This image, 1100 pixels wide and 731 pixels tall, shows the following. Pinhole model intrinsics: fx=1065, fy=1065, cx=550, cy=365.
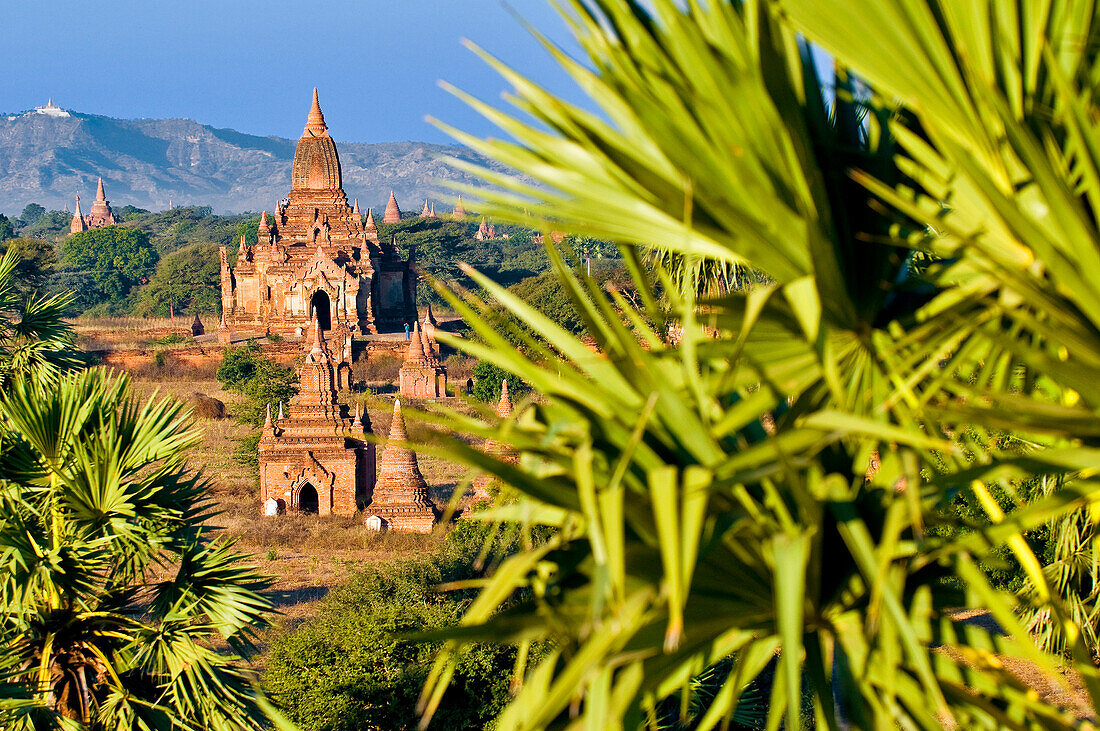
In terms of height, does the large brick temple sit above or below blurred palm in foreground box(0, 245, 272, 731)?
above

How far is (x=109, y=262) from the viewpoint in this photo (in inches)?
3263

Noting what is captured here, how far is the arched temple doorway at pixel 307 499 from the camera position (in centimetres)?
2027

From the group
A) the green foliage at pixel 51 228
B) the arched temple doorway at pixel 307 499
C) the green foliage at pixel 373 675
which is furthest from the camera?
the green foliage at pixel 51 228

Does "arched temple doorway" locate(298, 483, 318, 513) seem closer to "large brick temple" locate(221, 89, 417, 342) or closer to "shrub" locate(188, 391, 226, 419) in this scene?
"shrub" locate(188, 391, 226, 419)

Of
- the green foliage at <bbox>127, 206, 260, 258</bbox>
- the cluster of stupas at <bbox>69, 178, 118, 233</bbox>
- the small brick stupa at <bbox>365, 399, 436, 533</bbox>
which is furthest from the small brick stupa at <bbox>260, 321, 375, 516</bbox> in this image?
the cluster of stupas at <bbox>69, 178, 118, 233</bbox>

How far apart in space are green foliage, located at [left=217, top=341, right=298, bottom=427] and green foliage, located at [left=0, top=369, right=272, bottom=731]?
19776 millimetres

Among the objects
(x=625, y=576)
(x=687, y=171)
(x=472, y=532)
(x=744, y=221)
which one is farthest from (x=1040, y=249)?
(x=472, y=532)

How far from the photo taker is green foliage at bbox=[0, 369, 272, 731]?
209 inches

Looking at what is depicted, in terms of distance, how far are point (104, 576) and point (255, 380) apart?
76.3 feet

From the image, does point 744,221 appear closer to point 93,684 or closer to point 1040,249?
point 1040,249

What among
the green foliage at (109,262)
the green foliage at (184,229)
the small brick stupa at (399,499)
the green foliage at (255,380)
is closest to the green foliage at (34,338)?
the small brick stupa at (399,499)

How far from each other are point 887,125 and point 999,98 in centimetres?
50

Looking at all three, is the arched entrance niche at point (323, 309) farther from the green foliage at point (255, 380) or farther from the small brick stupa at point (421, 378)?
the small brick stupa at point (421, 378)

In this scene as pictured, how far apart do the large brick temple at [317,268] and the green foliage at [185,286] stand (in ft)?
69.3
